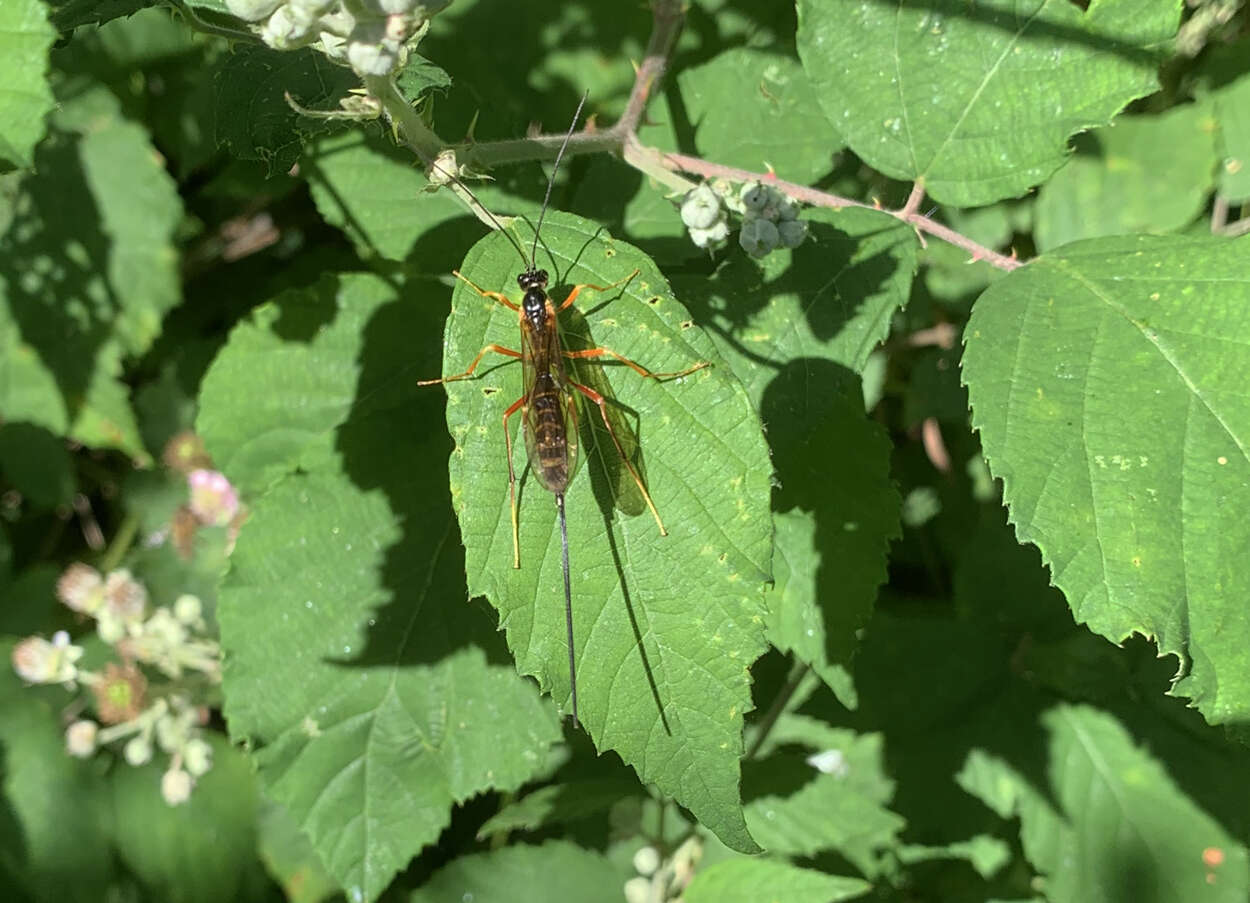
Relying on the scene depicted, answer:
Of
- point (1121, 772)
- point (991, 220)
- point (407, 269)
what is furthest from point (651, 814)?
point (991, 220)

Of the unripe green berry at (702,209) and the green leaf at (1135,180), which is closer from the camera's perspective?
the unripe green berry at (702,209)

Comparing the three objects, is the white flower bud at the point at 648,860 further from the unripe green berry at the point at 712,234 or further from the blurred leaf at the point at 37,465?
the blurred leaf at the point at 37,465

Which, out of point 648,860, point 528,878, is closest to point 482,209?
point 648,860

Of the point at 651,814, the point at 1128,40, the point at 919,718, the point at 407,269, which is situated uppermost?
the point at 1128,40

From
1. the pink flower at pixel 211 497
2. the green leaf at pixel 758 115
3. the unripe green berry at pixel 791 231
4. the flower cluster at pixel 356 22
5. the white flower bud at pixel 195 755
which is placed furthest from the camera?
the pink flower at pixel 211 497

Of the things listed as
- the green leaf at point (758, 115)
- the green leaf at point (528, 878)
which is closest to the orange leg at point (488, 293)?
the green leaf at point (758, 115)

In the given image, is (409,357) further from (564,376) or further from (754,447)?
(754,447)
